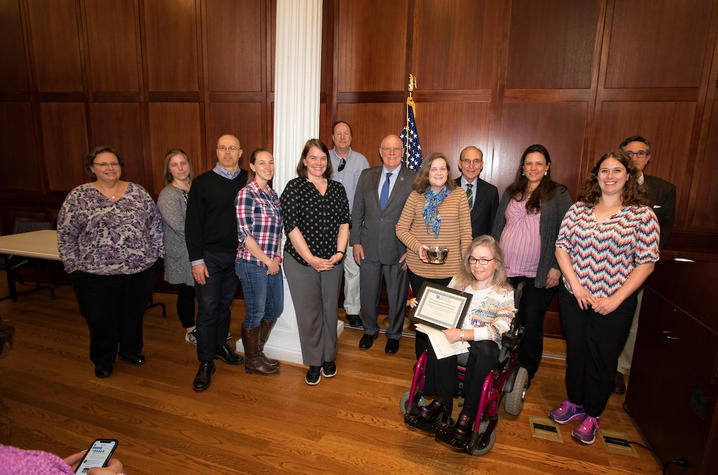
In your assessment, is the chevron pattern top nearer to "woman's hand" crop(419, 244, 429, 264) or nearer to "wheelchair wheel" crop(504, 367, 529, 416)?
"wheelchair wheel" crop(504, 367, 529, 416)

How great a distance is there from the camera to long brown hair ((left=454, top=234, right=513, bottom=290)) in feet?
7.89

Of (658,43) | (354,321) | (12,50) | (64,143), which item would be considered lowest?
(354,321)

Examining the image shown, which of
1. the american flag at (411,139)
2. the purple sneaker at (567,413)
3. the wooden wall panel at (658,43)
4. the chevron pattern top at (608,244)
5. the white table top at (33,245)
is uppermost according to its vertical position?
the wooden wall panel at (658,43)

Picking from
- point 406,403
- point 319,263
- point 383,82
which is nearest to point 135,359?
point 319,263

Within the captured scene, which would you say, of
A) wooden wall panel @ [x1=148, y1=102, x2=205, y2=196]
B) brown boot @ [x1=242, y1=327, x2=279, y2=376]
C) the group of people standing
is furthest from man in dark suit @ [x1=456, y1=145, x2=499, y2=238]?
wooden wall panel @ [x1=148, y1=102, x2=205, y2=196]

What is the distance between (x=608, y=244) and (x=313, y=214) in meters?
1.84

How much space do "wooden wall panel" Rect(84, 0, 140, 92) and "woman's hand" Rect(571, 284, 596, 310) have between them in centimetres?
562

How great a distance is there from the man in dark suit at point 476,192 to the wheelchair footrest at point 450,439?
1607mm

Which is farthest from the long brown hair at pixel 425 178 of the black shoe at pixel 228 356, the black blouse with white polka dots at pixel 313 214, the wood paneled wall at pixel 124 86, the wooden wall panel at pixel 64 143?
the wooden wall panel at pixel 64 143

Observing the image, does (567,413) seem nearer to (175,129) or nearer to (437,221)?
(437,221)

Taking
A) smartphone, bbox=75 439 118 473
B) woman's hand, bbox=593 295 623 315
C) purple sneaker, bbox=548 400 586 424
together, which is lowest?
→ purple sneaker, bbox=548 400 586 424

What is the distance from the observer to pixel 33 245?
424 centimetres

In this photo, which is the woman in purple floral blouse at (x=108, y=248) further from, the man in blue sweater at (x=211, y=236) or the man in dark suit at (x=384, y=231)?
the man in dark suit at (x=384, y=231)

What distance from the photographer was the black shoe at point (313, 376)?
304cm
